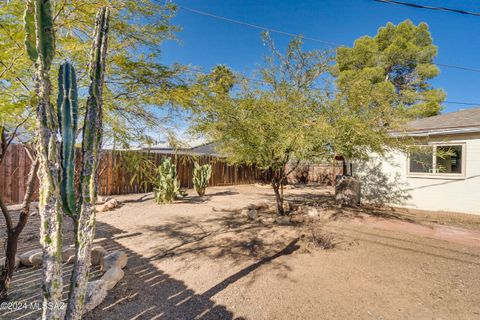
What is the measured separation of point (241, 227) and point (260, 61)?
4267 millimetres

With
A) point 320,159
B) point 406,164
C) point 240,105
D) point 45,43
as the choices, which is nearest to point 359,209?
point 406,164

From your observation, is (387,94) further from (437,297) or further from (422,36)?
(422,36)

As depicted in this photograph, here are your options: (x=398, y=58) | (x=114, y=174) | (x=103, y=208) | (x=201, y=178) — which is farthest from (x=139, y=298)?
(x=398, y=58)

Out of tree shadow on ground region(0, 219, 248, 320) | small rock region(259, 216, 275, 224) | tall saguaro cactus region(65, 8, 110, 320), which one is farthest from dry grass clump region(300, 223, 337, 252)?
tall saguaro cactus region(65, 8, 110, 320)

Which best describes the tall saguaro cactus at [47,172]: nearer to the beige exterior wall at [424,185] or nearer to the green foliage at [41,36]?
the green foliage at [41,36]

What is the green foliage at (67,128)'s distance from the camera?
1556 millimetres

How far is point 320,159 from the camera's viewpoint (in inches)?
203

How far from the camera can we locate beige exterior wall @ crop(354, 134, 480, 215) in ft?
22.3

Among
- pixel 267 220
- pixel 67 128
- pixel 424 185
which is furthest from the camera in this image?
pixel 424 185

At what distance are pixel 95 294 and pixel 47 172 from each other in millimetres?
1692

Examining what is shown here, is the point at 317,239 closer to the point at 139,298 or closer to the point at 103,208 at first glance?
the point at 139,298

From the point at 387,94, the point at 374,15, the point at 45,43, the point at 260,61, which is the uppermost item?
the point at 374,15

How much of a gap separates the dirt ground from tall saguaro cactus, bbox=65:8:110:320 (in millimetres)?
884

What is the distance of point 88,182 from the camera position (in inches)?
65.7
